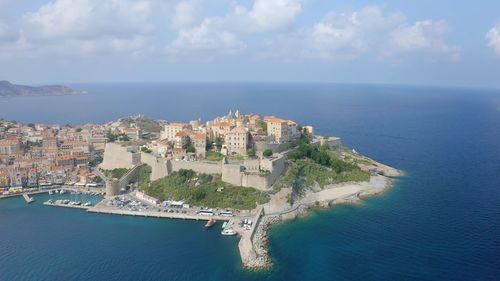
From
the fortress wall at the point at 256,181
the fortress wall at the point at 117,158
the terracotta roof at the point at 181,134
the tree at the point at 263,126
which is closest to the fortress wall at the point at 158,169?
the terracotta roof at the point at 181,134

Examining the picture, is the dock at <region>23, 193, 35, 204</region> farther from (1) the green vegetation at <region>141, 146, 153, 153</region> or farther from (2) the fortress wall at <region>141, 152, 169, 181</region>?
(1) the green vegetation at <region>141, 146, 153, 153</region>

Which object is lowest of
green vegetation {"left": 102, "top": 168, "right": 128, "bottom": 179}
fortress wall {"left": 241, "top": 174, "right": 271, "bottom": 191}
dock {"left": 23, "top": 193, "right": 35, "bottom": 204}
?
dock {"left": 23, "top": 193, "right": 35, "bottom": 204}

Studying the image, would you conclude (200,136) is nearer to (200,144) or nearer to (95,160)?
(200,144)

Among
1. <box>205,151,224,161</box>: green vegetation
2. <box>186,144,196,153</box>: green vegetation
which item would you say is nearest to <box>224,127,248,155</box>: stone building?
<box>205,151,224,161</box>: green vegetation

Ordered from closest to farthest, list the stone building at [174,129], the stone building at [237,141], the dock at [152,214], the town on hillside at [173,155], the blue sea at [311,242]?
the blue sea at [311,242] < the dock at [152,214] < the town on hillside at [173,155] < the stone building at [237,141] < the stone building at [174,129]

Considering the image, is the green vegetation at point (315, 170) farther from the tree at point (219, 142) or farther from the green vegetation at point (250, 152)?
the tree at point (219, 142)

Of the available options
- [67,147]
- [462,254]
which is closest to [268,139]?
[462,254]
